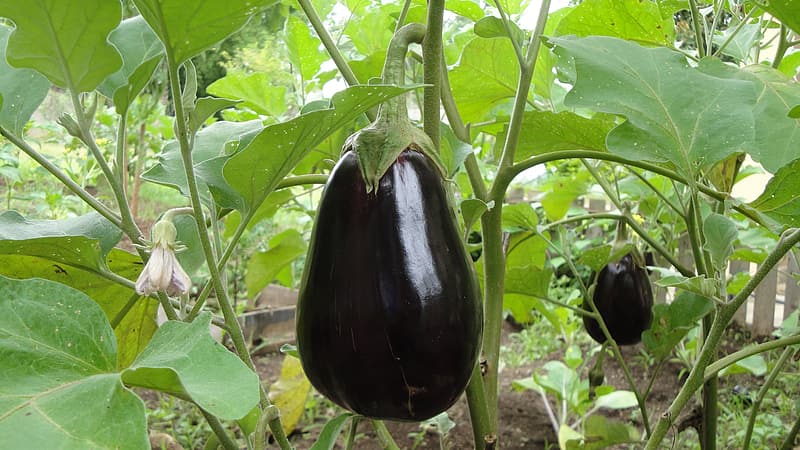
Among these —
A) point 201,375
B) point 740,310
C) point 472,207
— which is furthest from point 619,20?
point 740,310

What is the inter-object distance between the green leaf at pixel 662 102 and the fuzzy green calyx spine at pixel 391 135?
10cm

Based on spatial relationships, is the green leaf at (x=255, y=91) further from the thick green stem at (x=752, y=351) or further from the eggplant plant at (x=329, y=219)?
the thick green stem at (x=752, y=351)

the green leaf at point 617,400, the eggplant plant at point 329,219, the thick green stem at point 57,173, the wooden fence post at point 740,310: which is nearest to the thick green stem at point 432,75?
the eggplant plant at point 329,219

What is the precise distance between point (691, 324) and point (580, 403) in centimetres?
79

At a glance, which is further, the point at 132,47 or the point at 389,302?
the point at 132,47

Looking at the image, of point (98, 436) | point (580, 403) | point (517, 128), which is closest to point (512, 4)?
point (517, 128)

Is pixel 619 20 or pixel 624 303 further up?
pixel 619 20

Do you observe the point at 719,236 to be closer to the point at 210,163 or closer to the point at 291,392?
the point at 210,163

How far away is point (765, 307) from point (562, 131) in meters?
2.14

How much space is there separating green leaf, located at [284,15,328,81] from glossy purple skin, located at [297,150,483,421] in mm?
529

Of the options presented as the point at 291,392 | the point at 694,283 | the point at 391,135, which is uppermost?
the point at 391,135

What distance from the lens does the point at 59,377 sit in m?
0.28

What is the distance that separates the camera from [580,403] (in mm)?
1431

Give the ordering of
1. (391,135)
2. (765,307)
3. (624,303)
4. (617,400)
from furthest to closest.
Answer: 1. (765,307)
2. (617,400)
3. (624,303)
4. (391,135)
